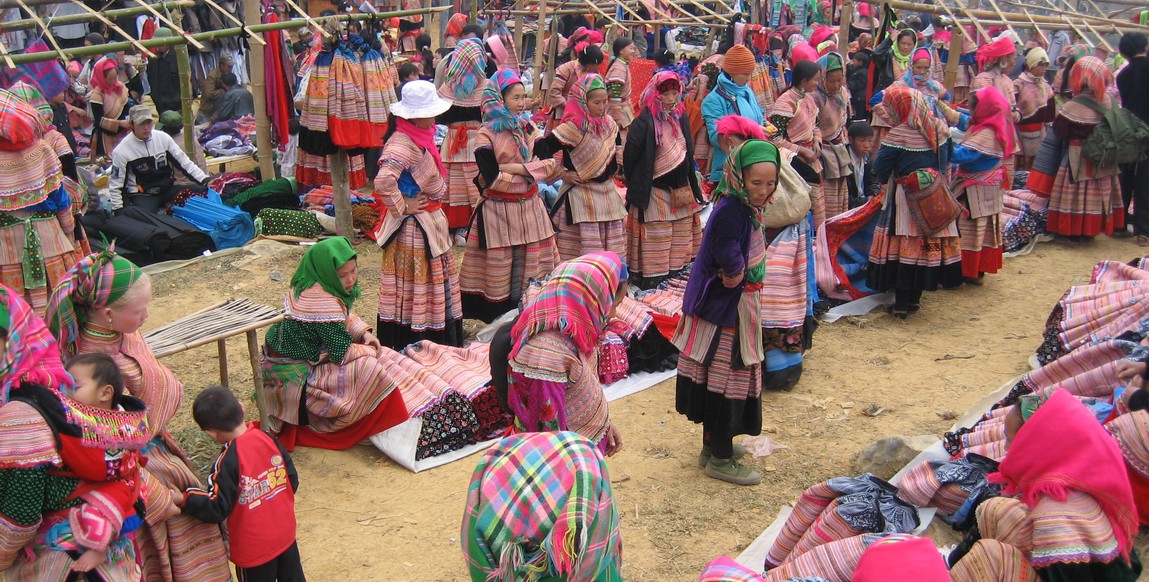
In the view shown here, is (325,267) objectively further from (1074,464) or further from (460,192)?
(460,192)

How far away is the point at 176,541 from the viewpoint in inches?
135

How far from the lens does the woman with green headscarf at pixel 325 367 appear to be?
190 inches

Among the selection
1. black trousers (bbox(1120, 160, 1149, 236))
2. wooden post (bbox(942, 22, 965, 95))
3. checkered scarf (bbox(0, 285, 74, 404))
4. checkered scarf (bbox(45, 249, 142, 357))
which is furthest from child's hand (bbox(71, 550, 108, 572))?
wooden post (bbox(942, 22, 965, 95))

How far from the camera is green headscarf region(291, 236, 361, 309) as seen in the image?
4755 mm

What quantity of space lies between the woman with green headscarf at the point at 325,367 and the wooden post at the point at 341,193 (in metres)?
3.29

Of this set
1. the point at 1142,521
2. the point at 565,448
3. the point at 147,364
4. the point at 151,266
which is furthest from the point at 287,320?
the point at 1142,521

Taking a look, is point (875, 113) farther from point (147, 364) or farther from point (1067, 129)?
point (147, 364)

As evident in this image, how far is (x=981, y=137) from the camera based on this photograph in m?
7.01

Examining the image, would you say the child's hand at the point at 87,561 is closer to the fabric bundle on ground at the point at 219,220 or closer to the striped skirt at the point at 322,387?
the striped skirt at the point at 322,387

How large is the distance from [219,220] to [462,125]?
2262 mm

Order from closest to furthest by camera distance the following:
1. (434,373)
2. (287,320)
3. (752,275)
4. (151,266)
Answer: (752,275) < (287,320) < (434,373) < (151,266)

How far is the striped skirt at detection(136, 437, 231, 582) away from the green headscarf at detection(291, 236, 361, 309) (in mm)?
1379

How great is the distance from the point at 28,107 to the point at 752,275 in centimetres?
395

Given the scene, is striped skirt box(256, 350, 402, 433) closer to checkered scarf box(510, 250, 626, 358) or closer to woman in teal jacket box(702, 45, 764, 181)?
checkered scarf box(510, 250, 626, 358)
